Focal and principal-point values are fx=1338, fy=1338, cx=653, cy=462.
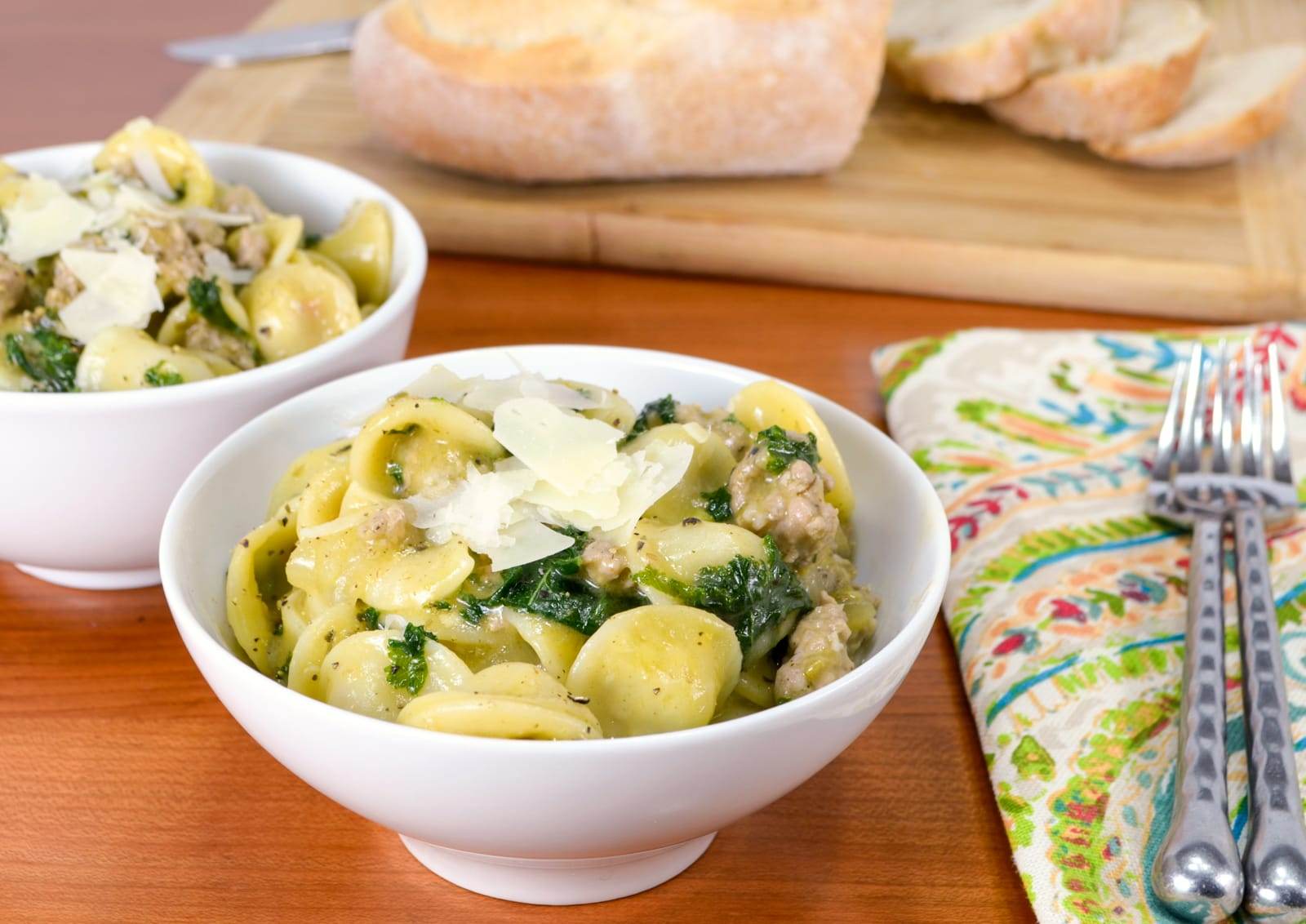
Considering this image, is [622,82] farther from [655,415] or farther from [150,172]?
[655,415]

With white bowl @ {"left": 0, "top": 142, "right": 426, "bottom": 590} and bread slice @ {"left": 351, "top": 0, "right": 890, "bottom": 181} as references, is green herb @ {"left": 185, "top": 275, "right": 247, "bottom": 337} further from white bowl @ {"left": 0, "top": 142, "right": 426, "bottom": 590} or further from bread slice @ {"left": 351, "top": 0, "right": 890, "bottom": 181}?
bread slice @ {"left": 351, "top": 0, "right": 890, "bottom": 181}

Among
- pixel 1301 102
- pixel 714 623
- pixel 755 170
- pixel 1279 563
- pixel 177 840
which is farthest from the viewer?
pixel 1301 102

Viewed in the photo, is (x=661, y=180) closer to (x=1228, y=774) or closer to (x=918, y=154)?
(x=918, y=154)

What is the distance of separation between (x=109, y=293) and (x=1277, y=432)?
1839 millimetres

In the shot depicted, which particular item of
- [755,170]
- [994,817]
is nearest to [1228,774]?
[994,817]

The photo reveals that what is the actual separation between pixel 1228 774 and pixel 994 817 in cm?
28

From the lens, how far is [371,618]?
150cm

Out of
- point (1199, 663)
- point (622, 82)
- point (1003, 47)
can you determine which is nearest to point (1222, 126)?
point (1003, 47)

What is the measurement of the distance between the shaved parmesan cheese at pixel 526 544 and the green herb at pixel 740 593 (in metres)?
0.10

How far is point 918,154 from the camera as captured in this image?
3299mm

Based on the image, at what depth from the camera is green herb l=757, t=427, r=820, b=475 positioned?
158cm

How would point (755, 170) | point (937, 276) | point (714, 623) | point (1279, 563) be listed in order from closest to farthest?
point (714, 623)
point (1279, 563)
point (937, 276)
point (755, 170)

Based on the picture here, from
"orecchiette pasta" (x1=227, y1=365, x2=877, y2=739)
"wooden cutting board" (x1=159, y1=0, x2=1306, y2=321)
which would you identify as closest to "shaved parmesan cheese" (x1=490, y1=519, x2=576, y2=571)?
"orecchiette pasta" (x1=227, y1=365, x2=877, y2=739)

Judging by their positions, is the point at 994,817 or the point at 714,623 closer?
the point at 714,623
